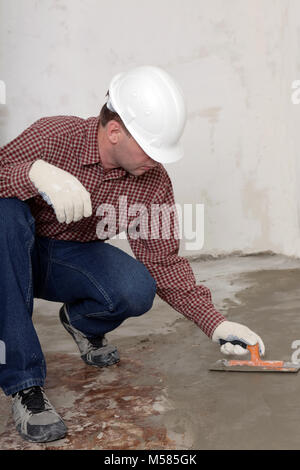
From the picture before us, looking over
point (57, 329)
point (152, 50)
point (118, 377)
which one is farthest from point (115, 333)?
point (152, 50)

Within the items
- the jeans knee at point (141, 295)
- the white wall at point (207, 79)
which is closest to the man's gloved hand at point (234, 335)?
the jeans knee at point (141, 295)

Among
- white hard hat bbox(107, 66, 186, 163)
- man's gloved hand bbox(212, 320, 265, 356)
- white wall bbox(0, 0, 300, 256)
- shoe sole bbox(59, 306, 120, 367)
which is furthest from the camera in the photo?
white wall bbox(0, 0, 300, 256)

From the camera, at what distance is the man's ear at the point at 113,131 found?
217cm

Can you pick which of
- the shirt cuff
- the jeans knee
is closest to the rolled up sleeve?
the shirt cuff

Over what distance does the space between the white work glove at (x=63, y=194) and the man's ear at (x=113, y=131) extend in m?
0.28

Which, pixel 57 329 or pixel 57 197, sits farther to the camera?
pixel 57 329

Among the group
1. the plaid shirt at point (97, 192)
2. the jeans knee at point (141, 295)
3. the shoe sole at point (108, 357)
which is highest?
the plaid shirt at point (97, 192)

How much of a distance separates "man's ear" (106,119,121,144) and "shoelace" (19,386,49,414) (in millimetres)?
789

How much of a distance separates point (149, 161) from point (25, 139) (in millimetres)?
392

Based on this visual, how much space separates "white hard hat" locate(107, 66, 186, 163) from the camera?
83.1 inches

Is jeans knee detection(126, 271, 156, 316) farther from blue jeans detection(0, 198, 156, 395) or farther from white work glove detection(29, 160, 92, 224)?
white work glove detection(29, 160, 92, 224)

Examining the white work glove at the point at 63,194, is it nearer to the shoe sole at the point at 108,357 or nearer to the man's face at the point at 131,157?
the man's face at the point at 131,157

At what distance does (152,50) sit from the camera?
436 centimetres
